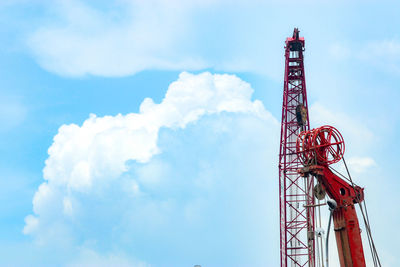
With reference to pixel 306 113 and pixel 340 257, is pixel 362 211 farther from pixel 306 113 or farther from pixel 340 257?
pixel 306 113

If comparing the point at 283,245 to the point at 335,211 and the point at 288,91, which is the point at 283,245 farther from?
the point at 335,211

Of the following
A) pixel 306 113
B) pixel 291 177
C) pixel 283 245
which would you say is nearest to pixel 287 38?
pixel 306 113

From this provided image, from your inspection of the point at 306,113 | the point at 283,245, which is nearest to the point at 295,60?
the point at 306,113

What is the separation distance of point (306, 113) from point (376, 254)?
4479cm

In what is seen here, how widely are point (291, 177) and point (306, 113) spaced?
33.0 feet

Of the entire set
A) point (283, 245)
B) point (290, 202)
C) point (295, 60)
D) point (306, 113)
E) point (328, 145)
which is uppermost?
point (295, 60)

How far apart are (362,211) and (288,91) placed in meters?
47.1

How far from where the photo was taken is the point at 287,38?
262 feet

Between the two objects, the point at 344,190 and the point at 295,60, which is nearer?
the point at 344,190

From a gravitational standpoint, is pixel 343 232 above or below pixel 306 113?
below

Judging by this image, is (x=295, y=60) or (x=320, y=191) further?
(x=295, y=60)

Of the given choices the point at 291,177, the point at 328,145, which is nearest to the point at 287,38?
the point at 291,177

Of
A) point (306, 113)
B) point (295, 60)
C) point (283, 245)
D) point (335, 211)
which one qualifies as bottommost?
point (335, 211)

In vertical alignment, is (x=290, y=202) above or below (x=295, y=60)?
below
